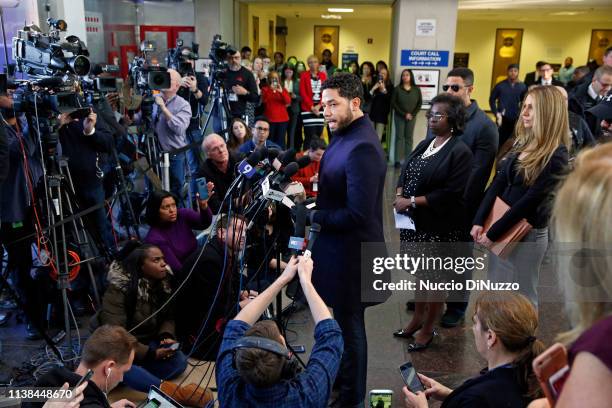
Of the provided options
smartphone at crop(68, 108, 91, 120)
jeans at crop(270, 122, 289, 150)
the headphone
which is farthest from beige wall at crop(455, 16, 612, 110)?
the headphone

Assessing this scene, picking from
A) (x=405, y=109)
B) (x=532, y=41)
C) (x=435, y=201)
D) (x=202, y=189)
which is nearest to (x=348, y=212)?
(x=435, y=201)

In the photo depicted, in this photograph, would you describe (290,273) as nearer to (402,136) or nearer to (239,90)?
(239,90)

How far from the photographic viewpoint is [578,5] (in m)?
10.4

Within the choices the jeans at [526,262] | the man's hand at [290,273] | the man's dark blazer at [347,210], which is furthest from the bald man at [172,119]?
the man's hand at [290,273]

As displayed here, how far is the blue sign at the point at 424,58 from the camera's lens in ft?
24.7

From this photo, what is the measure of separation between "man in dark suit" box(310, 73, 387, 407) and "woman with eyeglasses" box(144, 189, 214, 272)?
4.45 ft

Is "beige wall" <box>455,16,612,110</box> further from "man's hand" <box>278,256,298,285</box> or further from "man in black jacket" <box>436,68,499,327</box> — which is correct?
"man's hand" <box>278,256,298,285</box>

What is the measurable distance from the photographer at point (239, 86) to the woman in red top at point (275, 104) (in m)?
1.04

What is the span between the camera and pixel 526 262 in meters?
2.63

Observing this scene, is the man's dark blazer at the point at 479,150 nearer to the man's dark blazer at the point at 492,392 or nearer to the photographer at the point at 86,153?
the man's dark blazer at the point at 492,392

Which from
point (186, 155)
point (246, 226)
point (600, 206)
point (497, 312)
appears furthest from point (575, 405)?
point (186, 155)

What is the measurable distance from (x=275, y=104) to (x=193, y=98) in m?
1.96

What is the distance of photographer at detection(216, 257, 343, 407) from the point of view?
4.48 ft

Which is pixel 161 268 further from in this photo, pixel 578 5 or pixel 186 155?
pixel 578 5
